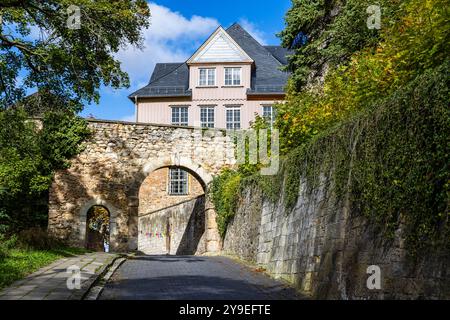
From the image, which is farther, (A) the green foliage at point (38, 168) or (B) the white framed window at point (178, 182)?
(B) the white framed window at point (178, 182)

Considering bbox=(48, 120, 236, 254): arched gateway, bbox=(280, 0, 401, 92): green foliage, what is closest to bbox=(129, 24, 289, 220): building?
bbox=(48, 120, 236, 254): arched gateway

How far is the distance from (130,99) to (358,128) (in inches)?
1195

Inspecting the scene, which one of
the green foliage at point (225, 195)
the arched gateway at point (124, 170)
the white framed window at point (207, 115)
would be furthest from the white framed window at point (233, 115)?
the green foliage at point (225, 195)

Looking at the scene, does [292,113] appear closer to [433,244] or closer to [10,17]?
[10,17]

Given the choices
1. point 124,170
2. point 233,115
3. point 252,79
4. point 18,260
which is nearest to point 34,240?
point 18,260

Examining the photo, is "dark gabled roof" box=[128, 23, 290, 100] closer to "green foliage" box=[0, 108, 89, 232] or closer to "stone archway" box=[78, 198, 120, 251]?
"green foliage" box=[0, 108, 89, 232]

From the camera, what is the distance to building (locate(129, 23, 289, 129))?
35656 millimetres

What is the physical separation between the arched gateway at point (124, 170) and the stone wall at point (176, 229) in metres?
1.78

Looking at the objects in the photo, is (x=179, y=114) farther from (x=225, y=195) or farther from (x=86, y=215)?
(x=225, y=195)

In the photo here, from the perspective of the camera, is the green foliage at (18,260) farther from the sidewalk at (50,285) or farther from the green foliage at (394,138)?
the green foliage at (394,138)

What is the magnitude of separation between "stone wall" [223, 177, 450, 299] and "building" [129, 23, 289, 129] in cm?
2121

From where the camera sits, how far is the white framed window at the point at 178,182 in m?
36.9
